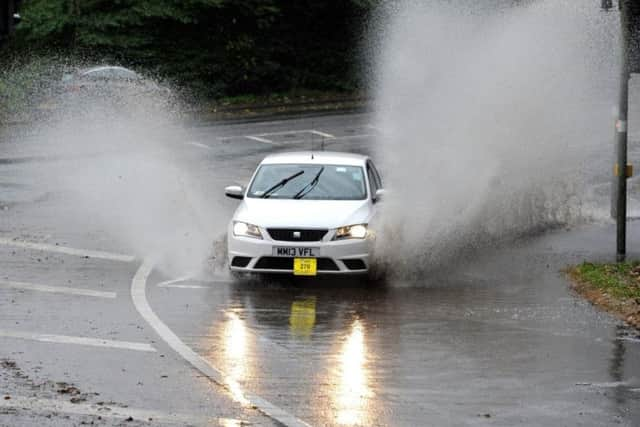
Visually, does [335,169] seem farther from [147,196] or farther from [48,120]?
[48,120]

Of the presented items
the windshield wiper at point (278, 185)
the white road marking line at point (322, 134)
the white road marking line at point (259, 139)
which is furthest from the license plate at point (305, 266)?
the white road marking line at point (322, 134)

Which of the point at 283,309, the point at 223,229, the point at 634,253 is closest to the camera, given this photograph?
the point at 283,309

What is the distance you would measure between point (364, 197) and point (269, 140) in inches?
684

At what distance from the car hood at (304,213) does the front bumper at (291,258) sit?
253 millimetres

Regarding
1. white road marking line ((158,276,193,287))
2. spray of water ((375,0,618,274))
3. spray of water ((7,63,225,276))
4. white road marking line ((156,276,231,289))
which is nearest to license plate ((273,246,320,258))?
white road marking line ((156,276,231,289))

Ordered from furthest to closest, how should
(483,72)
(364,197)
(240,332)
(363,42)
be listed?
(363,42), (483,72), (364,197), (240,332)

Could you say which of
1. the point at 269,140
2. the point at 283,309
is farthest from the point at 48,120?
the point at 283,309

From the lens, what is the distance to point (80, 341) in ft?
47.9

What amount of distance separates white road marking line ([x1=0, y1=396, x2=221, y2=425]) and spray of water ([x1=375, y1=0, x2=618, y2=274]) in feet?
29.5

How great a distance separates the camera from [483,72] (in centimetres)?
2719

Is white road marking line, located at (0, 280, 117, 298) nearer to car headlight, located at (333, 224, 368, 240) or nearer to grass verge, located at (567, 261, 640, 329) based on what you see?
car headlight, located at (333, 224, 368, 240)

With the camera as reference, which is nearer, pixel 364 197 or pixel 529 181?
pixel 364 197

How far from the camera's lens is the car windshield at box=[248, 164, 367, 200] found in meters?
19.9

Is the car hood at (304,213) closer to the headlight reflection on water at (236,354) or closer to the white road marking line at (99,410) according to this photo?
the headlight reflection on water at (236,354)
